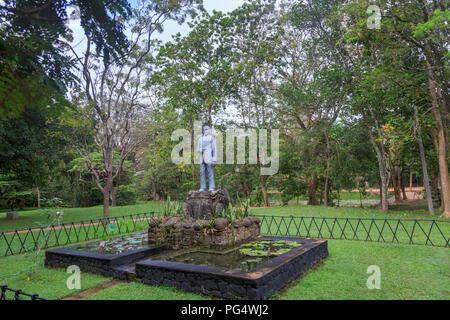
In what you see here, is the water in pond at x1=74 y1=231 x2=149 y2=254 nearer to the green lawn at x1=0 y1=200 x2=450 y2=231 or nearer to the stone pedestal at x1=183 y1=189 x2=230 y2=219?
the stone pedestal at x1=183 y1=189 x2=230 y2=219

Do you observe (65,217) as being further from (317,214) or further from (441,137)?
(441,137)

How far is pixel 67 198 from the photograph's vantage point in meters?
29.8

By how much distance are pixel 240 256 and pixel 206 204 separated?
270 cm

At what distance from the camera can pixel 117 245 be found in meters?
8.86

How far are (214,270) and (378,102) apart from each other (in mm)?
13321

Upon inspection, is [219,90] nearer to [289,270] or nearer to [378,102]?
[378,102]

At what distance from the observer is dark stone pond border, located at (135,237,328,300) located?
15.9 feet

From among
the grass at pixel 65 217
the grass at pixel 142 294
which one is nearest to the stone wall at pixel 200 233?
the grass at pixel 142 294

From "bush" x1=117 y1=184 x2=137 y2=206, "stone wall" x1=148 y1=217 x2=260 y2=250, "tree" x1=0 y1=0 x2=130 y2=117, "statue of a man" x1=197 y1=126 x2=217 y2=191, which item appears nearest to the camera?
"tree" x1=0 y1=0 x2=130 y2=117

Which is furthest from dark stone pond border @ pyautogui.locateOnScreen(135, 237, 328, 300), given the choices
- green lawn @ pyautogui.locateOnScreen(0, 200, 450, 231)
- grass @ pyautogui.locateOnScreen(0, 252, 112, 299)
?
green lawn @ pyautogui.locateOnScreen(0, 200, 450, 231)

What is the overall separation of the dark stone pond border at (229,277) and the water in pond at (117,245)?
7.63 feet

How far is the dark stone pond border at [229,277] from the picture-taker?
486 cm

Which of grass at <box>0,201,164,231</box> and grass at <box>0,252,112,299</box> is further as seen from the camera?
grass at <box>0,201,164,231</box>

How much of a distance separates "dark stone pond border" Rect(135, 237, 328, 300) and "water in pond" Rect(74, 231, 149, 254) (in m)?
2.32
